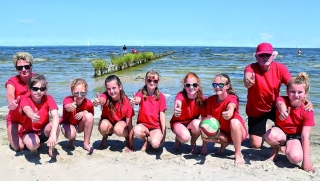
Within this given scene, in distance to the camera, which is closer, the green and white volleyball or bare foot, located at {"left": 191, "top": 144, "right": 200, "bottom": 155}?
the green and white volleyball

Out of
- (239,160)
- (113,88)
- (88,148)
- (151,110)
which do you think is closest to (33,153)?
(88,148)

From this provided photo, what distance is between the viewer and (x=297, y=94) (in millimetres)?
4566

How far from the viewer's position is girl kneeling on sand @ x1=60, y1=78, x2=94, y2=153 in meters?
4.98

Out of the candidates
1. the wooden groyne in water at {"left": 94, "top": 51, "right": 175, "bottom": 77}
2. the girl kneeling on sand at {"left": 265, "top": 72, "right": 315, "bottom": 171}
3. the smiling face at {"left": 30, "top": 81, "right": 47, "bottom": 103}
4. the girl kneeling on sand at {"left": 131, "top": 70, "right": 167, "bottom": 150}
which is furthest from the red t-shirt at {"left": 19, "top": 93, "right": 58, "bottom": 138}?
the wooden groyne in water at {"left": 94, "top": 51, "right": 175, "bottom": 77}

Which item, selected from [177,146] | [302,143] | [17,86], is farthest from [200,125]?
[17,86]

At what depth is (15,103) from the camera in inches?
183

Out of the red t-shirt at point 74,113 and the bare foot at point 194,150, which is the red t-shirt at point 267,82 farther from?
the red t-shirt at point 74,113

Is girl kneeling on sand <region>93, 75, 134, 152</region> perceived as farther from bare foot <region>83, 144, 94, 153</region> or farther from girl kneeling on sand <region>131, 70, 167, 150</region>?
bare foot <region>83, 144, 94, 153</region>

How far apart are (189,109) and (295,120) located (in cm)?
146

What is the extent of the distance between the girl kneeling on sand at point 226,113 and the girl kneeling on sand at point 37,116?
2091mm

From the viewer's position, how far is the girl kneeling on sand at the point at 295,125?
4.53 m

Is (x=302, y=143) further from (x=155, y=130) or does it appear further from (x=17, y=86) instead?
(x=17, y=86)

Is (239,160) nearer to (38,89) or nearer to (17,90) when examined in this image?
(38,89)

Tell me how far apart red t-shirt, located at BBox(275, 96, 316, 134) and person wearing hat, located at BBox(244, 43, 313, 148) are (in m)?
0.54
